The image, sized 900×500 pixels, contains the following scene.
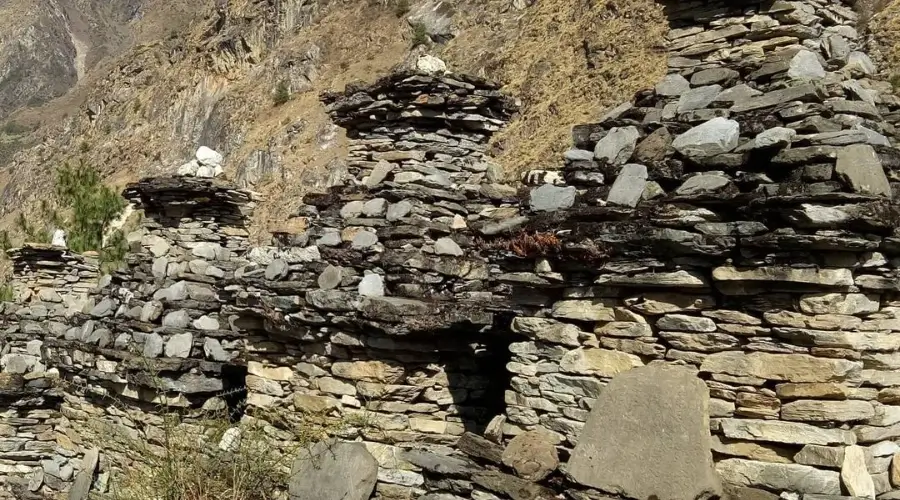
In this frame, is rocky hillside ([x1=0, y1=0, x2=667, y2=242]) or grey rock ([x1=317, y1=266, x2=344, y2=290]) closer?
grey rock ([x1=317, y1=266, x2=344, y2=290])

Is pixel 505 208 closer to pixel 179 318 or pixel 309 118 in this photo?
→ pixel 179 318

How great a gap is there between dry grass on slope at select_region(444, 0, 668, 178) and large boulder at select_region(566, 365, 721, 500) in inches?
711

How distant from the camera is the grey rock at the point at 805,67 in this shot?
15.3 feet

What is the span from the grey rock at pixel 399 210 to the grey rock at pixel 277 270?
1.06 meters

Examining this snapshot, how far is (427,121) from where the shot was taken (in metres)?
8.02

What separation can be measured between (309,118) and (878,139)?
111ft

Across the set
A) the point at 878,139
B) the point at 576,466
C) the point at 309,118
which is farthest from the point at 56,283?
the point at 309,118

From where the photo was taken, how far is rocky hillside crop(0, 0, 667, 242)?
25766 mm

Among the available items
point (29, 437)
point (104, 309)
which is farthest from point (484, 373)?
point (29, 437)

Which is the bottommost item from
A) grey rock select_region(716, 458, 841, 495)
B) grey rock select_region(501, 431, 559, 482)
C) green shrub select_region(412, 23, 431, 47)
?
grey rock select_region(501, 431, 559, 482)

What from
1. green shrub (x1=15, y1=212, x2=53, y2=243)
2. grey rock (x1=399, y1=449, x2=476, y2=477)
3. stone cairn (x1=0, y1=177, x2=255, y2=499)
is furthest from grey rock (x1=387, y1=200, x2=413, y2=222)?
green shrub (x1=15, y1=212, x2=53, y2=243)

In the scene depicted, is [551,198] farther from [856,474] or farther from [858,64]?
[856,474]

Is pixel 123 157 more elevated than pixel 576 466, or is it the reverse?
pixel 123 157

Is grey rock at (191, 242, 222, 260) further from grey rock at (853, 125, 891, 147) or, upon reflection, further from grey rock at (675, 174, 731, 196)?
grey rock at (853, 125, 891, 147)
